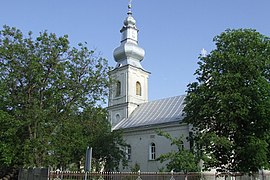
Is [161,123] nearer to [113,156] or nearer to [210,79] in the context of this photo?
[113,156]

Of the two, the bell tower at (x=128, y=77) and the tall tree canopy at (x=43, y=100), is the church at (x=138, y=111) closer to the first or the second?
the bell tower at (x=128, y=77)

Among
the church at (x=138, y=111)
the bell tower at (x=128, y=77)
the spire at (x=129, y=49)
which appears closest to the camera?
the church at (x=138, y=111)

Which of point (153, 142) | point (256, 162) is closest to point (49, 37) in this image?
point (256, 162)

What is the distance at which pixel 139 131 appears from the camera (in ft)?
124

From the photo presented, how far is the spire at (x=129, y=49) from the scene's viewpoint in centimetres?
4522

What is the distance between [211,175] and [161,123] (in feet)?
45.6

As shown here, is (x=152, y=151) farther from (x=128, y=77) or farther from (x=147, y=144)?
(x=128, y=77)

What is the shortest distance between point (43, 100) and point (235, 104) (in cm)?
1249

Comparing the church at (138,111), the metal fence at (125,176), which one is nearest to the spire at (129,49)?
the church at (138,111)

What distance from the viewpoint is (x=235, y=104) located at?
21.9 meters

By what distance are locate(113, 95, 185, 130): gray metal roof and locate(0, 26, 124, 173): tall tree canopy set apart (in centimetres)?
1395

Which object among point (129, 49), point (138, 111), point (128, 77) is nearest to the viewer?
point (138, 111)

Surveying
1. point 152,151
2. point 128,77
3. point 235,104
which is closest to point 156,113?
point 152,151

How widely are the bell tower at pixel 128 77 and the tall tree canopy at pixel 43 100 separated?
20.1m
